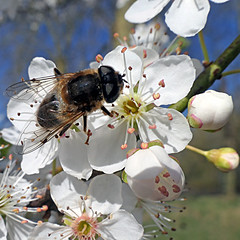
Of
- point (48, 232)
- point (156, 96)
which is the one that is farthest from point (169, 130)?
point (48, 232)

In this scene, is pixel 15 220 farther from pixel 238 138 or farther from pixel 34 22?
pixel 238 138

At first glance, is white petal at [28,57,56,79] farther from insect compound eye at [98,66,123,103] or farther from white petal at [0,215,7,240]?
white petal at [0,215,7,240]

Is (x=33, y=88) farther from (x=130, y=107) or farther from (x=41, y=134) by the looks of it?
(x=130, y=107)

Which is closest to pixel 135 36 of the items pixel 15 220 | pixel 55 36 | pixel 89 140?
pixel 89 140

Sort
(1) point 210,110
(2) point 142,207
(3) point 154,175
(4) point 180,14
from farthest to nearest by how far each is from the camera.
→ (2) point 142,207, (4) point 180,14, (1) point 210,110, (3) point 154,175

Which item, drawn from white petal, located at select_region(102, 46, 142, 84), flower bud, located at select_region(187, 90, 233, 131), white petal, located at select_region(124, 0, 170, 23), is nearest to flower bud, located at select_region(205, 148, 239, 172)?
flower bud, located at select_region(187, 90, 233, 131)

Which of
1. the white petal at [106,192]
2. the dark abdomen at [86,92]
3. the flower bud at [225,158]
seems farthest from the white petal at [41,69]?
the flower bud at [225,158]
